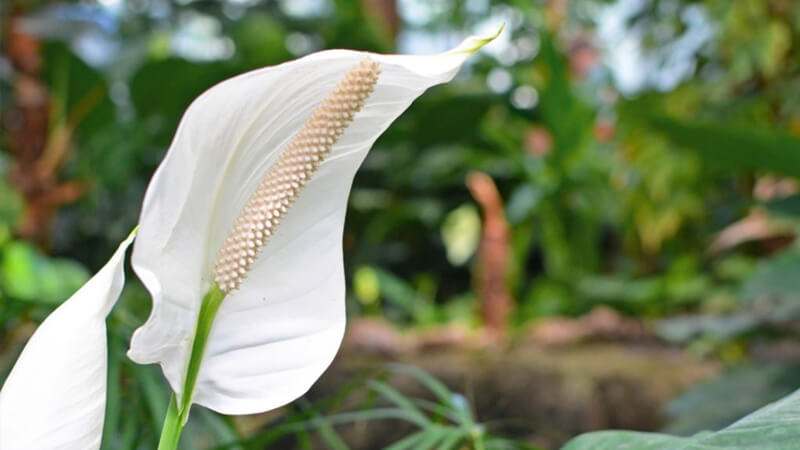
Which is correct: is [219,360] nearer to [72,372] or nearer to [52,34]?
[72,372]

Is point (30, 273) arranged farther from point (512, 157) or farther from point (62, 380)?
point (512, 157)

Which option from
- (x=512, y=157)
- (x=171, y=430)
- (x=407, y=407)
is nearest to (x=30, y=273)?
(x=407, y=407)

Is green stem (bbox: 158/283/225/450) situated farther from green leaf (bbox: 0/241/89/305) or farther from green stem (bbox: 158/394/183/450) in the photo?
green leaf (bbox: 0/241/89/305)

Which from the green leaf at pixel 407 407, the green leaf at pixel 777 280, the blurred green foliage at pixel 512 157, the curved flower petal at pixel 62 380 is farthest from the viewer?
the blurred green foliage at pixel 512 157

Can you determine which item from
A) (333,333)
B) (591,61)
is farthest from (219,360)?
(591,61)

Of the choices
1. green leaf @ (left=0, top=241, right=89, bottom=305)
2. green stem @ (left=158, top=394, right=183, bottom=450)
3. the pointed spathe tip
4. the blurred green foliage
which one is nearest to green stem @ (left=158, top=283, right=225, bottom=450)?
green stem @ (left=158, top=394, right=183, bottom=450)

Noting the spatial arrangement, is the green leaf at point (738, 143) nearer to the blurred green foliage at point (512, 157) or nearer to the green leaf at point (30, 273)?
the blurred green foliage at point (512, 157)

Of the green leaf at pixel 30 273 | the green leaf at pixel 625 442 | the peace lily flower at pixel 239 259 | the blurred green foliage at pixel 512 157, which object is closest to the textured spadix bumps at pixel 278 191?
the peace lily flower at pixel 239 259

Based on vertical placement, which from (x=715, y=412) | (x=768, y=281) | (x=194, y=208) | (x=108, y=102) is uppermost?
(x=108, y=102)
